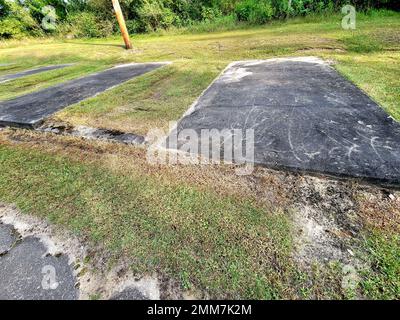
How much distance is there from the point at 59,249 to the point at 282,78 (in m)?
4.09

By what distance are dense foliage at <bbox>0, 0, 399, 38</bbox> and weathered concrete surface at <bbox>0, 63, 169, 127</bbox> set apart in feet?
31.1

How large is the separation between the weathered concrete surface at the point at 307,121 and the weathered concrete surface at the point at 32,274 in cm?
157

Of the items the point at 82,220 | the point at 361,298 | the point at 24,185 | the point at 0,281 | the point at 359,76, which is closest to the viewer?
the point at 361,298

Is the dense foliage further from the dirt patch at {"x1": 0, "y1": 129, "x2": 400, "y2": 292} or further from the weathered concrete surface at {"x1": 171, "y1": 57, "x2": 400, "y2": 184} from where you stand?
the dirt patch at {"x1": 0, "y1": 129, "x2": 400, "y2": 292}

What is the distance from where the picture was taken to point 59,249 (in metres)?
1.61

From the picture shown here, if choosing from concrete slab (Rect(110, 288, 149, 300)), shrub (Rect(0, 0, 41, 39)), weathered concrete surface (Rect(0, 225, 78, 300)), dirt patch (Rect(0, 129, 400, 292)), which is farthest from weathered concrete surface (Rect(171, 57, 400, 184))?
shrub (Rect(0, 0, 41, 39))

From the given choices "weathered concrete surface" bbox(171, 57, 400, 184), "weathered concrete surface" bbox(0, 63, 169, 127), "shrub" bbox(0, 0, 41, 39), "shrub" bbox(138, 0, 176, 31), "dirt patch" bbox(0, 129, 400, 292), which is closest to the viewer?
"dirt patch" bbox(0, 129, 400, 292)

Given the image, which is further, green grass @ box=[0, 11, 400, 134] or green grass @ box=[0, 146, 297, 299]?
green grass @ box=[0, 11, 400, 134]

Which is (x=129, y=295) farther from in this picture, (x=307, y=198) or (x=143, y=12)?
(x=143, y=12)

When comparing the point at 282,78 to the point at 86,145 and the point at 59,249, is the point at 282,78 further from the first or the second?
the point at 59,249

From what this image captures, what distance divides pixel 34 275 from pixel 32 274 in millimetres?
22

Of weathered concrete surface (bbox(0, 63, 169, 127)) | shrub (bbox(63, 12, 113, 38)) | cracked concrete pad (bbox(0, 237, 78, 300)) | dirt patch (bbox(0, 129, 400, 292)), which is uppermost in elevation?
shrub (bbox(63, 12, 113, 38))

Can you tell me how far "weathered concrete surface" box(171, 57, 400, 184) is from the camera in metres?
2.01
